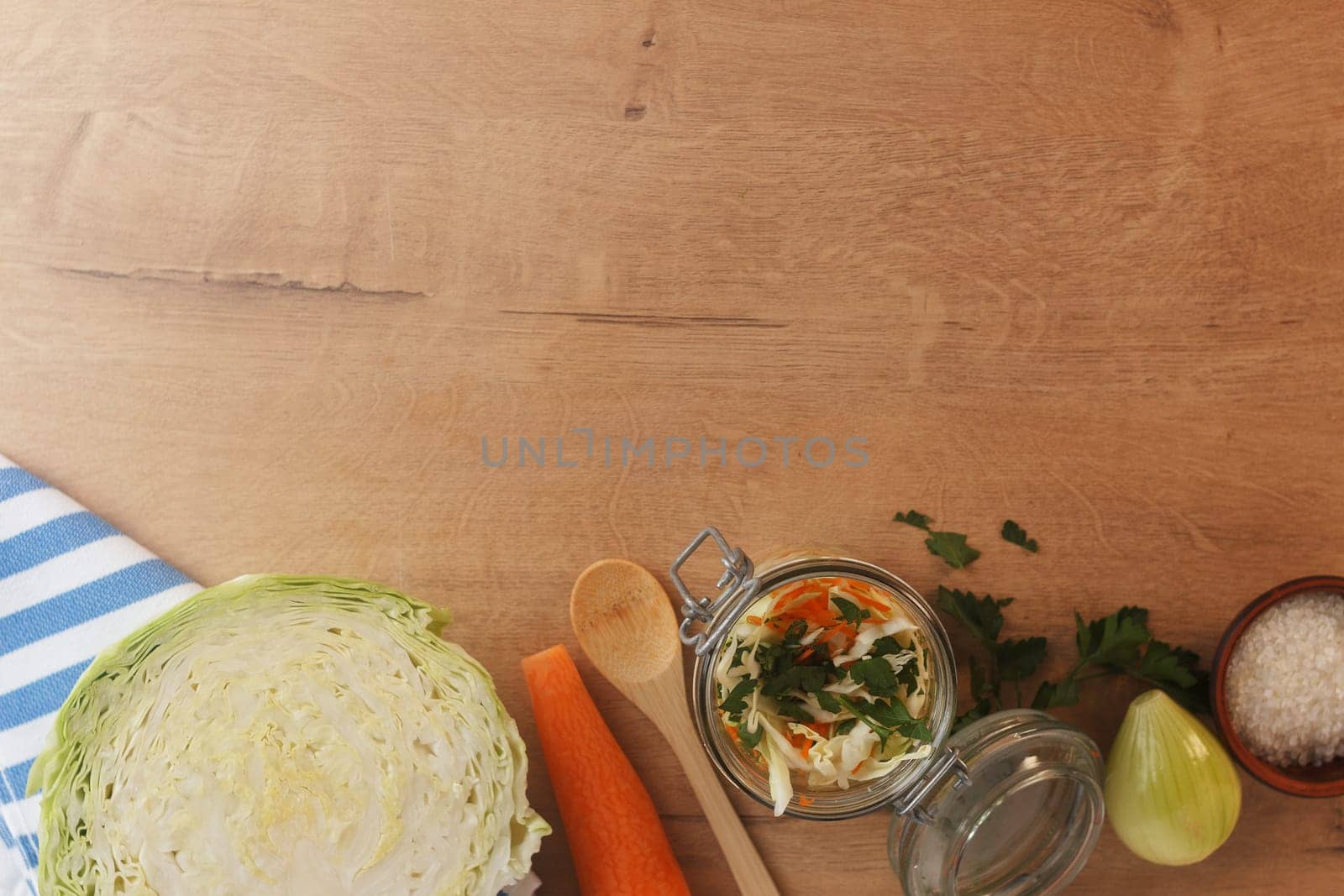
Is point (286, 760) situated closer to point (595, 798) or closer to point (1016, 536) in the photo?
point (595, 798)

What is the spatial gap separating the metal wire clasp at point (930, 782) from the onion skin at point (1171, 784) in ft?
0.52

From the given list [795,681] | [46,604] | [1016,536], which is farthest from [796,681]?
[46,604]

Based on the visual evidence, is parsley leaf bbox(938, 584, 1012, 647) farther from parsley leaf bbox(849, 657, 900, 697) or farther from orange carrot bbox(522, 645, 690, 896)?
orange carrot bbox(522, 645, 690, 896)

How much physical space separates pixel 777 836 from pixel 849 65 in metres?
0.68

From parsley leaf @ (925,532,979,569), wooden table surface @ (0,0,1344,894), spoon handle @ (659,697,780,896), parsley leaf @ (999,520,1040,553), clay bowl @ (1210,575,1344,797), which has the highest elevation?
wooden table surface @ (0,0,1344,894)

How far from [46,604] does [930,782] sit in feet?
2.38

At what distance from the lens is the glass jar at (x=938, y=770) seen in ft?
2.37

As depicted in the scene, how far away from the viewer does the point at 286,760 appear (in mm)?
666

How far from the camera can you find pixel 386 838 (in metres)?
0.67

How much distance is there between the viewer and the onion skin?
76cm

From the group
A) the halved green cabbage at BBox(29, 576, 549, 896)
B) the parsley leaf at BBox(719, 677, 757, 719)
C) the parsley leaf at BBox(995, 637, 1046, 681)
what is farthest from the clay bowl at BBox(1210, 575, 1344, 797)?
the halved green cabbage at BBox(29, 576, 549, 896)

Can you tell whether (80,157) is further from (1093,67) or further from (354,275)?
(1093,67)

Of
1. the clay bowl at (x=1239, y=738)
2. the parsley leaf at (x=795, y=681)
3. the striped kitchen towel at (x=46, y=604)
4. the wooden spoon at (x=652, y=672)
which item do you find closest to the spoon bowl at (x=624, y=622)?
the wooden spoon at (x=652, y=672)

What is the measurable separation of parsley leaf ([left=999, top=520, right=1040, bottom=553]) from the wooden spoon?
0.30 meters
